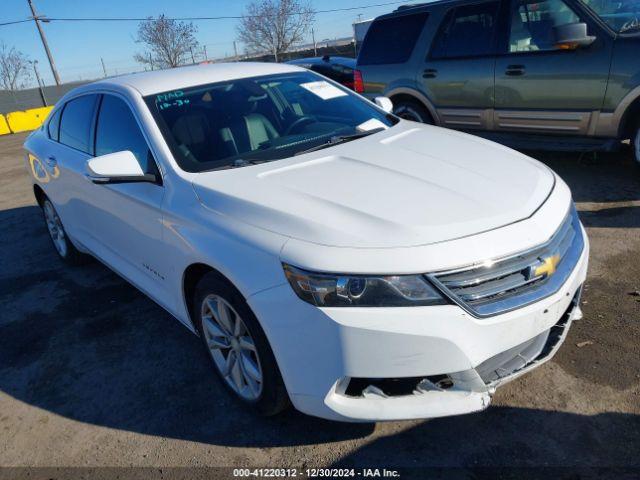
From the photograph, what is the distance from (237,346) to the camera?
2584 millimetres

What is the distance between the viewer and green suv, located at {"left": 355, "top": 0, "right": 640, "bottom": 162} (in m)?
5.01

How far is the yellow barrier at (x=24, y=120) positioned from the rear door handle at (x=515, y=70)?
19.0m

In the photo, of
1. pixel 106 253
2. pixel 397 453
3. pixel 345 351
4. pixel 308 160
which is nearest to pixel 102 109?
pixel 106 253

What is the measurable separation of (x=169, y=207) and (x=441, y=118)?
15.2 ft

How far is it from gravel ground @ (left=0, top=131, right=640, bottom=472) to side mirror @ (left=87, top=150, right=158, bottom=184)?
1.18 metres

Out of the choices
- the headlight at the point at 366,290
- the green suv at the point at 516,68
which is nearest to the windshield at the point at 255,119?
the headlight at the point at 366,290

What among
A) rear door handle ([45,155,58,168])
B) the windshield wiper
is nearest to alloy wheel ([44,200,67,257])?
rear door handle ([45,155,58,168])

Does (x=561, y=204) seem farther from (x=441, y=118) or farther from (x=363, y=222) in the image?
(x=441, y=118)

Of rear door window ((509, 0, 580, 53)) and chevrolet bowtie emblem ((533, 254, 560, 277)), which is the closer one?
chevrolet bowtie emblem ((533, 254, 560, 277))

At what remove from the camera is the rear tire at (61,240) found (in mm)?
4863

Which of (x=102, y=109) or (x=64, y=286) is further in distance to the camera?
(x=64, y=286)

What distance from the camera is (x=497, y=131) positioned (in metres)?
6.04

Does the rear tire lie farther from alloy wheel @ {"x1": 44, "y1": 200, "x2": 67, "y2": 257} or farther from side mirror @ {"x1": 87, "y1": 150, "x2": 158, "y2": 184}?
side mirror @ {"x1": 87, "y1": 150, "x2": 158, "y2": 184}

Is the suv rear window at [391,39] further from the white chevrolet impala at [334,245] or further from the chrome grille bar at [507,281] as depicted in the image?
the chrome grille bar at [507,281]
